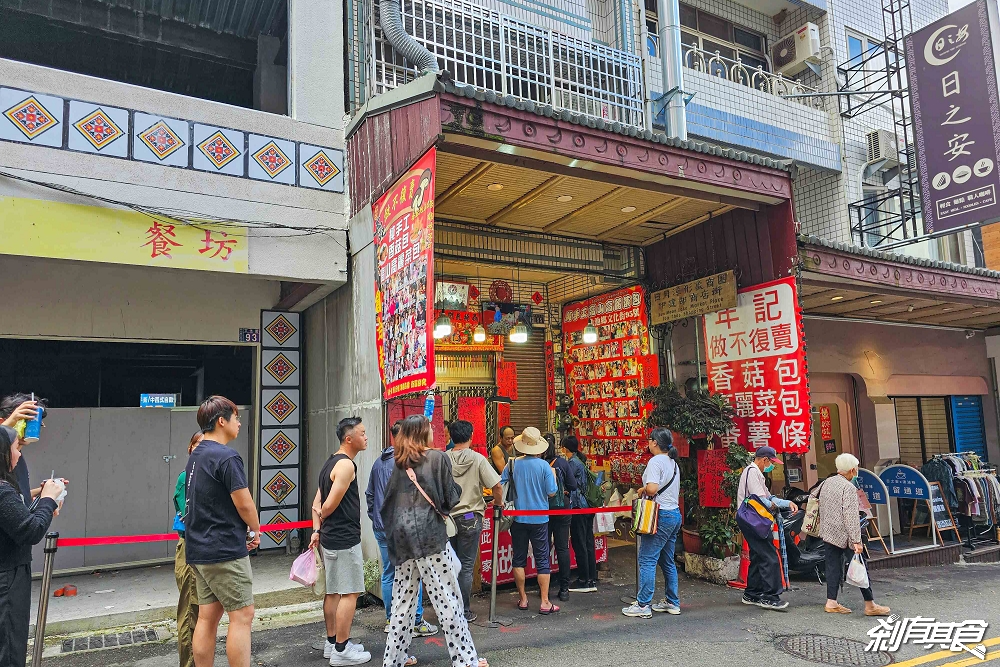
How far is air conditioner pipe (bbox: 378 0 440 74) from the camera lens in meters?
8.30

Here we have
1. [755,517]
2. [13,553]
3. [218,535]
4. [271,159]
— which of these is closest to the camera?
[13,553]

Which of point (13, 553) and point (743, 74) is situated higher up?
point (743, 74)

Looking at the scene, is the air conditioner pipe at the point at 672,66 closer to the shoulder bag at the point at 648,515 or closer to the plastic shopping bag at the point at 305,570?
the shoulder bag at the point at 648,515

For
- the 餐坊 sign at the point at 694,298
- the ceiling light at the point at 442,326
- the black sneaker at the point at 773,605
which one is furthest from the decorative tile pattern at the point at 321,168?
the black sneaker at the point at 773,605

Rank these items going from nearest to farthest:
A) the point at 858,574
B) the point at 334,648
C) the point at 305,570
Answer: the point at 305,570, the point at 334,648, the point at 858,574

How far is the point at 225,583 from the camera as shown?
4.34 m

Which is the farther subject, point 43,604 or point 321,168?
point 321,168

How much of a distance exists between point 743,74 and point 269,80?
31.7 feet

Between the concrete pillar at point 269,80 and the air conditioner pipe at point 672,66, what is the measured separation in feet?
20.6

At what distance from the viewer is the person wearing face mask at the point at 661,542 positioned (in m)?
6.78

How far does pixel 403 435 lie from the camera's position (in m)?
5.00

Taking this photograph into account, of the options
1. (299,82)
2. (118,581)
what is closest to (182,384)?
(118,581)

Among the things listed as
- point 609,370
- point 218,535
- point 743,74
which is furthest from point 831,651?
point 743,74

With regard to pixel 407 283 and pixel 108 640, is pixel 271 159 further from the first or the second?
pixel 108 640
